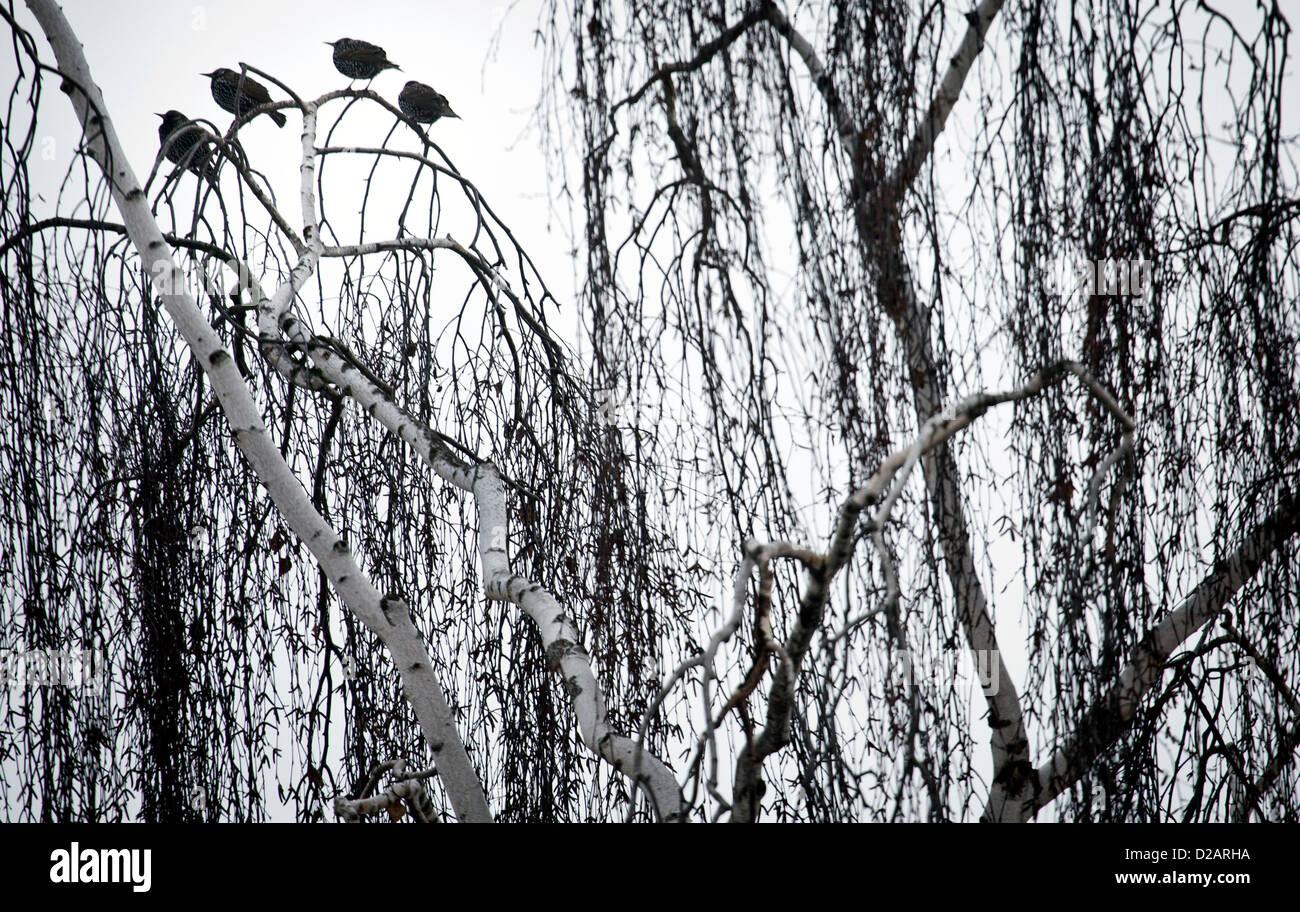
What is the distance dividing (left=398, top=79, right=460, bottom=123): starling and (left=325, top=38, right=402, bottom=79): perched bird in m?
0.08

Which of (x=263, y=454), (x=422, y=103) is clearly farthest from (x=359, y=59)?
(x=263, y=454)

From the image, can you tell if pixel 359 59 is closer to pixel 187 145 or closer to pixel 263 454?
pixel 187 145

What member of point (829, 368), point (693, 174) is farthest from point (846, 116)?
point (829, 368)

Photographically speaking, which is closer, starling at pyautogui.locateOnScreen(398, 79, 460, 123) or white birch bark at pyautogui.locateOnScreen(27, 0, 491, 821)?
white birch bark at pyautogui.locateOnScreen(27, 0, 491, 821)

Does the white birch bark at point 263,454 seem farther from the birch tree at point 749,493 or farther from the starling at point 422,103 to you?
the starling at point 422,103

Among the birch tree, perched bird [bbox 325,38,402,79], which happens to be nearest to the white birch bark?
the birch tree

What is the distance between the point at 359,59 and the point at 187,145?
1.42ft

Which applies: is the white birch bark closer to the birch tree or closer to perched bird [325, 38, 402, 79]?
the birch tree

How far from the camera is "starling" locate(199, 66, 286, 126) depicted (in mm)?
2391

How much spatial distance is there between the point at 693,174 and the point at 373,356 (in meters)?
1.14

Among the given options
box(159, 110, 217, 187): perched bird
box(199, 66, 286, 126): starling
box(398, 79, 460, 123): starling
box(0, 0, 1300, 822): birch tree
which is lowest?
box(0, 0, 1300, 822): birch tree

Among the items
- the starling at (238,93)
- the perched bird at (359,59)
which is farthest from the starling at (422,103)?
the starling at (238,93)

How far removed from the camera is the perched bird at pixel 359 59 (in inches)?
94.3

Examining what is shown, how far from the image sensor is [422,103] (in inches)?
98.6
